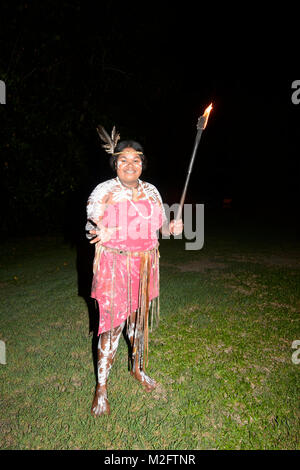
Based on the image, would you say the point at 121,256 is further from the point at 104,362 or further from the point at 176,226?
the point at 104,362

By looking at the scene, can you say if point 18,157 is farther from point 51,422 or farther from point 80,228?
point 51,422

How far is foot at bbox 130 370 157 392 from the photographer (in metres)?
2.86

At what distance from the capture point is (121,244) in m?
2.43

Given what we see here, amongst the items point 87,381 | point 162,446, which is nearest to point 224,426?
point 162,446

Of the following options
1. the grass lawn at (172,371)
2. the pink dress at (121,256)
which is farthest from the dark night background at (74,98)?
the pink dress at (121,256)

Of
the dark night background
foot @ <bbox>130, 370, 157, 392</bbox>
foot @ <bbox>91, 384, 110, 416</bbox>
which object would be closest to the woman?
foot @ <bbox>91, 384, 110, 416</bbox>

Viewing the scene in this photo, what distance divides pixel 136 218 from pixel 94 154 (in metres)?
6.65

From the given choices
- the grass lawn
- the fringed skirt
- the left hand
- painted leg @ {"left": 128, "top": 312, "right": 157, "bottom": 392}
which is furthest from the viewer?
painted leg @ {"left": 128, "top": 312, "right": 157, "bottom": 392}

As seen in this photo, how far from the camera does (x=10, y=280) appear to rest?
6.26m

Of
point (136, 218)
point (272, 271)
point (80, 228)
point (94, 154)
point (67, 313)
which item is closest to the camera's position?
point (136, 218)

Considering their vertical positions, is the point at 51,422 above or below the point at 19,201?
below

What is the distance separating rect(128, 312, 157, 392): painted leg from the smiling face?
4.11ft

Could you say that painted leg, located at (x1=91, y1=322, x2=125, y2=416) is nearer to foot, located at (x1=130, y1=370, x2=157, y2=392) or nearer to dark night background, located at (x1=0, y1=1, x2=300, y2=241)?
foot, located at (x1=130, y1=370, x2=157, y2=392)

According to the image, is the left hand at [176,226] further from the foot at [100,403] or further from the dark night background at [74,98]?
the dark night background at [74,98]
